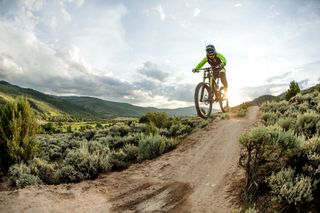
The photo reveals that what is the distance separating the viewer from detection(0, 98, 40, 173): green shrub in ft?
40.5

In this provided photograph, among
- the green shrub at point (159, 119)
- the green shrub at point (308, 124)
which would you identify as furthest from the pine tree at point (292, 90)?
the green shrub at point (308, 124)

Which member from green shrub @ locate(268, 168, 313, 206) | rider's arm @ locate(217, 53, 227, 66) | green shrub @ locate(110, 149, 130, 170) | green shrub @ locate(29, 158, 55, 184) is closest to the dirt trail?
green shrub @ locate(110, 149, 130, 170)

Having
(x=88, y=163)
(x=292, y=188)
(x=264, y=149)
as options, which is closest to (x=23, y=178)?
(x=88, y=163)

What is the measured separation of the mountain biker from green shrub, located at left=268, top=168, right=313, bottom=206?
8.88 meters

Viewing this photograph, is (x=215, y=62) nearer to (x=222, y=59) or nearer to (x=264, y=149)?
(x=222, y=59)

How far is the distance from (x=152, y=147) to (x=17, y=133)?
662 centimetres

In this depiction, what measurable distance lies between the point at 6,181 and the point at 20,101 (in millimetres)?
4469

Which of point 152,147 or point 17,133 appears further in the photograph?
point 17,133

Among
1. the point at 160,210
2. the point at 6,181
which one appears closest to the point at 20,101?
the point at 6,181

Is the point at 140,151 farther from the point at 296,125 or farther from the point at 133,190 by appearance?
the point at 296,125

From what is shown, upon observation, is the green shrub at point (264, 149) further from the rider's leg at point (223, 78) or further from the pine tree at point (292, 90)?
the pine tree at point (292, 90)

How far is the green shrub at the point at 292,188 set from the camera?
5.06 m

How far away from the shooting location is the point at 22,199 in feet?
24.8

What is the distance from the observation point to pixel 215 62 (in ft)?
46.1
